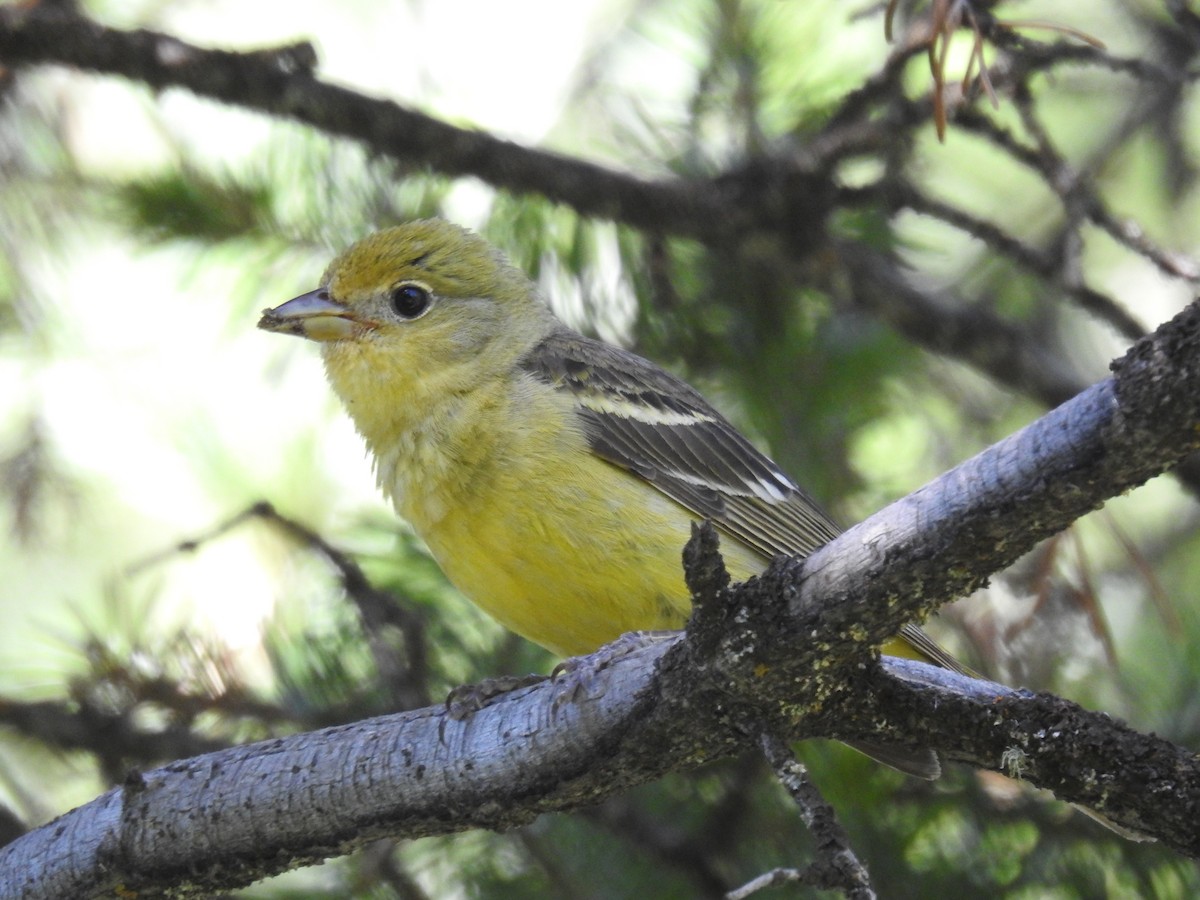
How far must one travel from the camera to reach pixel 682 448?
559 cm

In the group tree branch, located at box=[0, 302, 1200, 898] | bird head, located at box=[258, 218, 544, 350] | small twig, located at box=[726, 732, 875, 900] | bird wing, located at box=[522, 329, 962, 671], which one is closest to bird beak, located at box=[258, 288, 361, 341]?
bird head, located at box=[258, 218, 544, 350]

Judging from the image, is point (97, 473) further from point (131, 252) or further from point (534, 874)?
Answer: point (534, 874)

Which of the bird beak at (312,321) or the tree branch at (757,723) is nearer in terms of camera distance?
the tree branch at (757,723)

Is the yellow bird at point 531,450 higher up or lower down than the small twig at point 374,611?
higher up

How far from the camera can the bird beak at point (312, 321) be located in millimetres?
5590

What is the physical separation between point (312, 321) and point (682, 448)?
1607 millimetres

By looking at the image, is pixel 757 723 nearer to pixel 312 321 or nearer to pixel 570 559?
pixel 570 559

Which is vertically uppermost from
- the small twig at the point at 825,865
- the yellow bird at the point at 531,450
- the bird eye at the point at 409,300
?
the bird eye at the point at 409,300

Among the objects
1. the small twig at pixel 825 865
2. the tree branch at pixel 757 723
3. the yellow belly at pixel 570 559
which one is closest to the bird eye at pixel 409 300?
the yellow belly at pixel 570 559

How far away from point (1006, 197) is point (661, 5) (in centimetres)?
347

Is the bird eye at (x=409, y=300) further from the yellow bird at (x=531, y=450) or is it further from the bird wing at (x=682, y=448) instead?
the bird wing at (x=682, y=448)

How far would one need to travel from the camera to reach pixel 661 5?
641 cm

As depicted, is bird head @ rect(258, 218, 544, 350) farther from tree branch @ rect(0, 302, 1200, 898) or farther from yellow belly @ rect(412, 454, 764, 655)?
tree branch @ rect(0, 302, 1200, 898)

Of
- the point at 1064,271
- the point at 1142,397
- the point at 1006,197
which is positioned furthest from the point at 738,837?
the point at 1006,197
